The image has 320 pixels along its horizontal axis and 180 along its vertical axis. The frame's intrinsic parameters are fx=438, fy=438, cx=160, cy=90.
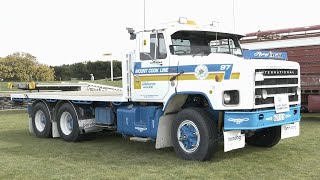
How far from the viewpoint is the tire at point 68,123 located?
1060 centimetres

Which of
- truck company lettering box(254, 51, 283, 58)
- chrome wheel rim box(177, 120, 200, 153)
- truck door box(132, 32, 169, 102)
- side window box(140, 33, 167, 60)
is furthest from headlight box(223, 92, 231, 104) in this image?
side window box(140, 33, 167, 60)

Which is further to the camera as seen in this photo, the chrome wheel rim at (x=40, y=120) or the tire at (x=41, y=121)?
the chrome wheel rim at (x=40, y=120)

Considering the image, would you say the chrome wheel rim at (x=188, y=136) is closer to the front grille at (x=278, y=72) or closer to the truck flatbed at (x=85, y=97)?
→ the front grille at (x=278, y=72)

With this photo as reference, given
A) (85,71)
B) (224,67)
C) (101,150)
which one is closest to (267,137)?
(224,67)

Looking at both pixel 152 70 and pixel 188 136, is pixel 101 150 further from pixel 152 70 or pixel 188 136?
pixel 188 136

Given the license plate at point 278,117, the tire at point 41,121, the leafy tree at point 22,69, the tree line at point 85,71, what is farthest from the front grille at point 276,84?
the tree line at point 85,71

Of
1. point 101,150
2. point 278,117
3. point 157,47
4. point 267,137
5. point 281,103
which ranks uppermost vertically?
point 157,47

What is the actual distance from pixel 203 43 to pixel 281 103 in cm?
199

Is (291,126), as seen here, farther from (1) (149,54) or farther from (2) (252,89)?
(1) (149,54)

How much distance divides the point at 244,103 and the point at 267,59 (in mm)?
1098

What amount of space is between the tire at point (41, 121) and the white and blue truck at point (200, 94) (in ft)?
6.99

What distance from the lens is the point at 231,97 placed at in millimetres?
7160

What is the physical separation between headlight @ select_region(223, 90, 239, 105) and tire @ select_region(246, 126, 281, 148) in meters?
1.81

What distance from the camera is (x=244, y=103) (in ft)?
23.1
